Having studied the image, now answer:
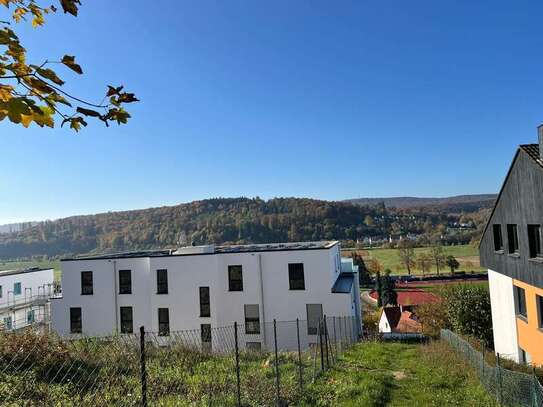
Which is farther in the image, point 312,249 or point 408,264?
point 408,264

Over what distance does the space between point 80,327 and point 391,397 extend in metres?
25.1

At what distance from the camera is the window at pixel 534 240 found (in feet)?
47.9

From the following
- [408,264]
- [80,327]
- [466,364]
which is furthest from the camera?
[408,264]

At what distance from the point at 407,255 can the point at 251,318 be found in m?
81.0

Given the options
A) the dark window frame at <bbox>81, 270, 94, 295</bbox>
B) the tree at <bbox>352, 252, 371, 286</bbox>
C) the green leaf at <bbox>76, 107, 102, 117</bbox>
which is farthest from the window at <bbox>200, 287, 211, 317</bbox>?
the tree at <bbox>352, 252, 371, 286</bbox>

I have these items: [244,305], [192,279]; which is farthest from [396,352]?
[192,279]

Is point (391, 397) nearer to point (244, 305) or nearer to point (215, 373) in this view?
point (215, 373)

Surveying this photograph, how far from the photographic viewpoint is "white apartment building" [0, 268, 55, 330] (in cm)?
3192

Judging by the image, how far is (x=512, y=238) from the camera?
56.5ft

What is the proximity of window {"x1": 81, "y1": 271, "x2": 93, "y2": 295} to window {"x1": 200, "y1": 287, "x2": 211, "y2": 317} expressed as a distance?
7897 millimetres

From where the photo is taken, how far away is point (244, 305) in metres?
26.0

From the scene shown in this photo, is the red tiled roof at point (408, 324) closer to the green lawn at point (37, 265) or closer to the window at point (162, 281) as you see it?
the window at point (162, 281)

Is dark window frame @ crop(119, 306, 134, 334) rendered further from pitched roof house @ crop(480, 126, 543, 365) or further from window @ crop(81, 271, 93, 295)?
pitched roof house @ crop(480, 126, 543, 365)

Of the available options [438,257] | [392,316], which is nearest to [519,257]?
[392,316]
